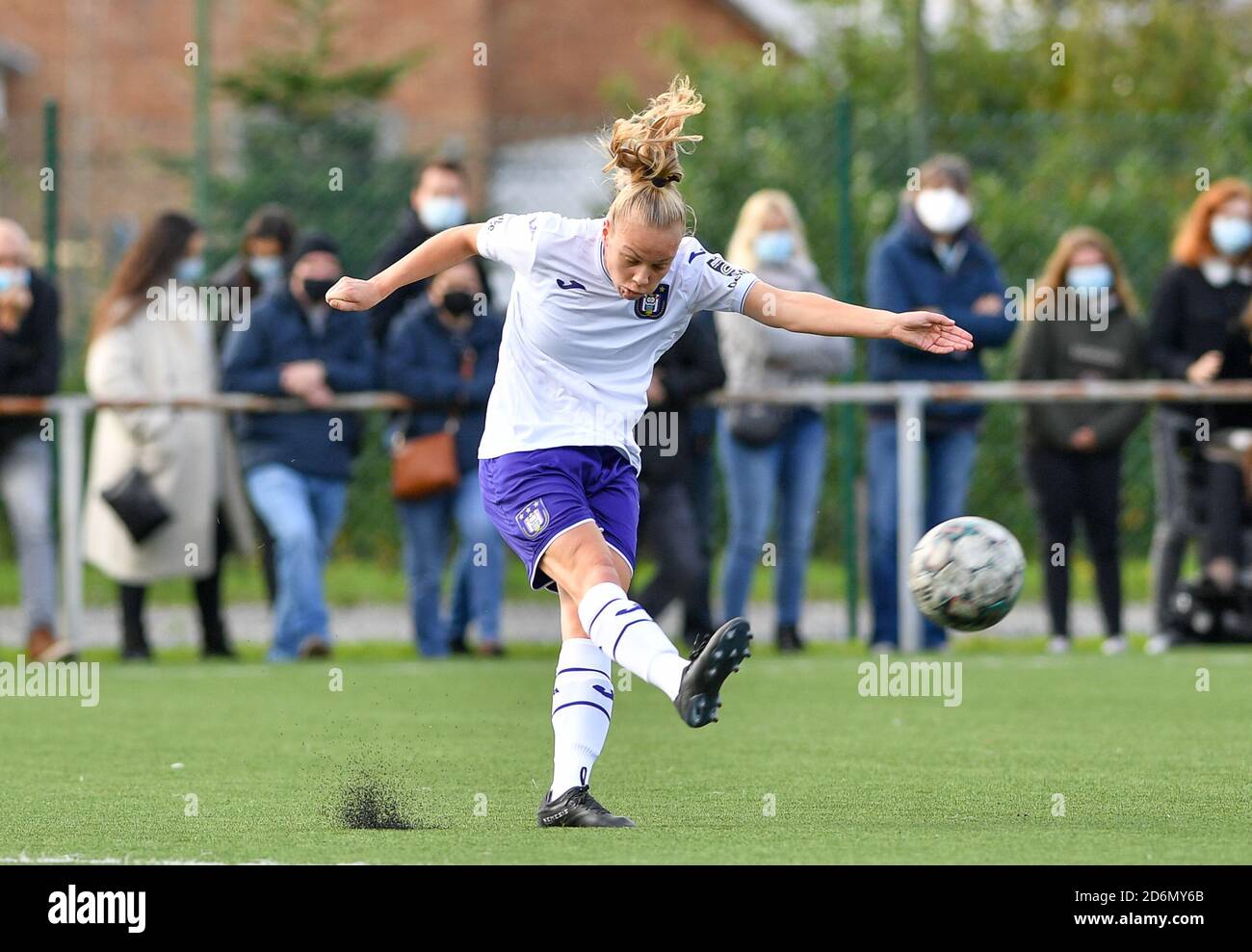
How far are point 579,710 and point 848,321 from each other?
4.57ft

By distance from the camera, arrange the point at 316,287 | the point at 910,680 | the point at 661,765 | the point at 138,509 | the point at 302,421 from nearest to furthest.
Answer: the point at 661,765, the point at 910,680, the point at 138,509, the point at 316,287, the point at 302,421

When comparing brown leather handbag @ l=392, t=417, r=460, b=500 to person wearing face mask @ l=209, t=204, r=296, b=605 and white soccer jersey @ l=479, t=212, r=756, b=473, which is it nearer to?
person wearing face mask @ l=209, t=204, r=296, b=605

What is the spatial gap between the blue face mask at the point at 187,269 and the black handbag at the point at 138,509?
128cm

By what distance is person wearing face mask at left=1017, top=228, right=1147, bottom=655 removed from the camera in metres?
12.6

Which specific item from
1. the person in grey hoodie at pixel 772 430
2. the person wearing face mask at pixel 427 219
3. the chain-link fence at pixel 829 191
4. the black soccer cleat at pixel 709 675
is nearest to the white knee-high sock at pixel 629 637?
the black soccer cleat at pixel 709 675

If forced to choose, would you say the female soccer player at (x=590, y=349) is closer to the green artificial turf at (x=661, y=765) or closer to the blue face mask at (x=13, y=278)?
the green artificial turf at (x=661, y=765)

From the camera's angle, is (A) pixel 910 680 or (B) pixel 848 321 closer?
(B) pixel 848 321

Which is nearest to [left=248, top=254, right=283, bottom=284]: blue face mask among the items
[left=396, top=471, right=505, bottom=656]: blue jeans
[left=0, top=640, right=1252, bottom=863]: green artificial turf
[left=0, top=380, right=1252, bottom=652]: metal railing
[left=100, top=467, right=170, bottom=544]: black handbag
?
[left=0, top=380, right=1252, bottom=652]: metal railing

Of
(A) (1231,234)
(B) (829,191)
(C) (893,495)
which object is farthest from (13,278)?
(A) (1231,234)

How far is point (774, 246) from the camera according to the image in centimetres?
1240

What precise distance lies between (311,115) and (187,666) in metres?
11.1

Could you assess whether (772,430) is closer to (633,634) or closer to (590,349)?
(590,349)
